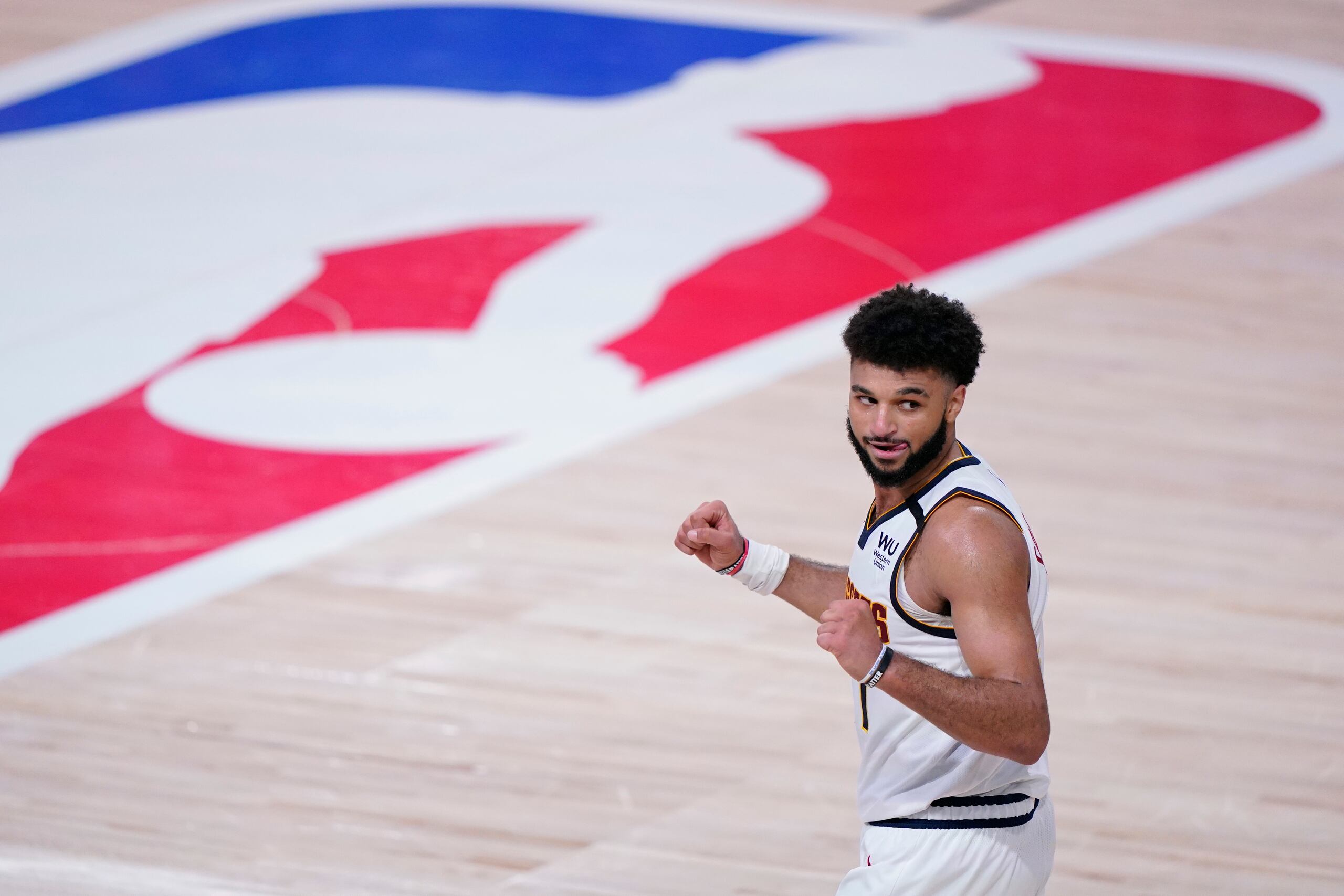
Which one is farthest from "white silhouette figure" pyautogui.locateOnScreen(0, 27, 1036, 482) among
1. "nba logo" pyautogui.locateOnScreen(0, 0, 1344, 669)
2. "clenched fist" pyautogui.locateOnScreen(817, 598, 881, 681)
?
"clenched fist" pyautogui.locateOnScreen(817, 598, 881, 681)

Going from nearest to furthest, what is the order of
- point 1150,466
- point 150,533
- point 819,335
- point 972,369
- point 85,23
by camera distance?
point 972,369 → point 150,533 → point 1150,466 → point 819,335 → point 85,23

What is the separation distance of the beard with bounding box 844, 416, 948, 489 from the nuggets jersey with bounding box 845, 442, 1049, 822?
4 cm

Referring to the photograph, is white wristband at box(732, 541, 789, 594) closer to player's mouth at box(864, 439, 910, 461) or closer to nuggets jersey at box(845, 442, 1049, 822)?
nuggets jersey at box(845, 442, 1049, 822)

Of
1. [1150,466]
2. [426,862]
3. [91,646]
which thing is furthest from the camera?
[1150,466]

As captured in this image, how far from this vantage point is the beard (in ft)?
8.45

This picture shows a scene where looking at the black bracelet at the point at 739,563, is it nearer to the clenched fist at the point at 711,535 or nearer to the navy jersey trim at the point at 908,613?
the clenched fist at the point at 711,535

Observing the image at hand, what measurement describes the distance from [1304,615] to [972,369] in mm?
2824

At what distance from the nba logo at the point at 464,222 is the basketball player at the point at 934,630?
2.94 m

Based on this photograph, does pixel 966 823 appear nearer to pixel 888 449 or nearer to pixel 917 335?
pixel 888 449

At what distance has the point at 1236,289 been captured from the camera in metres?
7.31

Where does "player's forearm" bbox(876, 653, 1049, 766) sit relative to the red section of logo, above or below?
above

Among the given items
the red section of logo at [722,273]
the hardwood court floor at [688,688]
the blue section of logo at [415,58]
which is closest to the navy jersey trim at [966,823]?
the hardwood court floor at [688,688]

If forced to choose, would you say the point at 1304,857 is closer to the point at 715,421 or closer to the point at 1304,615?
the point at 1304,615

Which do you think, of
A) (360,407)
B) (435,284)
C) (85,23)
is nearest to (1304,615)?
(360,407)
